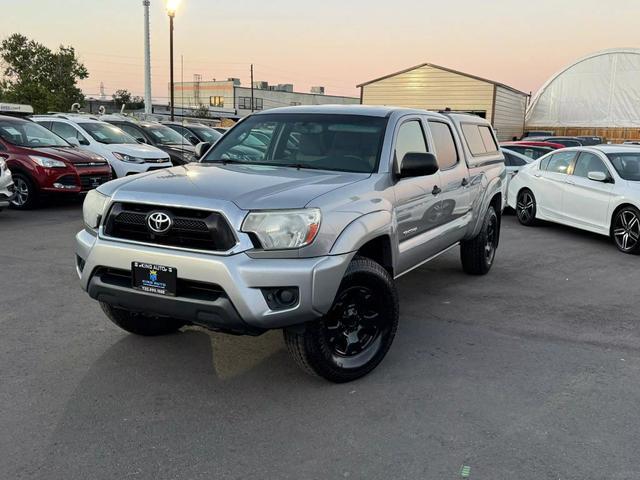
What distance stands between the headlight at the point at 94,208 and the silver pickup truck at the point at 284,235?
11 mm

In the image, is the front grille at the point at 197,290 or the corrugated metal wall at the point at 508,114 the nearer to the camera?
the front grille at the point at 197,290

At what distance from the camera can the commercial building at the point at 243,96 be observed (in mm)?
80312

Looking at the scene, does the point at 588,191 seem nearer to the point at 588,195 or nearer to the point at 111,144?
the point at 588,195

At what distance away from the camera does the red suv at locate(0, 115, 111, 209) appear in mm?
10828

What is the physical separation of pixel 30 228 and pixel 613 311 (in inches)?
325

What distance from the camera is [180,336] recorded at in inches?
184

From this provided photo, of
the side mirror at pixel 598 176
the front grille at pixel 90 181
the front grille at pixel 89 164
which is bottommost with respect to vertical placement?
the front grille at pixel 90 181

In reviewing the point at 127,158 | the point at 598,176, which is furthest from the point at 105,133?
the point at 598,176

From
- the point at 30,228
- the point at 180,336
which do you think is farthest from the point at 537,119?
the point at 180,336

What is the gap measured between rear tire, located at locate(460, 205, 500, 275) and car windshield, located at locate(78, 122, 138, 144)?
9266 millimetres

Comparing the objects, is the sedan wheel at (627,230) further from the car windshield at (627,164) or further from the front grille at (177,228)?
the front grille at (177,228)

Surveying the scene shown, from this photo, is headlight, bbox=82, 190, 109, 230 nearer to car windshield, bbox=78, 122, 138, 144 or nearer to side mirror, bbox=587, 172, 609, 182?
side mirror, bbox=587, 172, 609, 182

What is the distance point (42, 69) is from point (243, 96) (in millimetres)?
43127

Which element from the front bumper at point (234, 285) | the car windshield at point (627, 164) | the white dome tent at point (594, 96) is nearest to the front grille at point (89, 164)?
the front bumper at point (234, 285)
